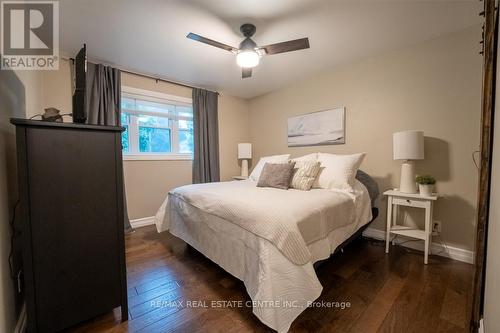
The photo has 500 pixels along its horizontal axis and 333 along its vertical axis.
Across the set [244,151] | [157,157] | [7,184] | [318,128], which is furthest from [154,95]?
[318,128]

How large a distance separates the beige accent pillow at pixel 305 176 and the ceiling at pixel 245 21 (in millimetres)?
1354

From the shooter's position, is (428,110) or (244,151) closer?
(428,110)

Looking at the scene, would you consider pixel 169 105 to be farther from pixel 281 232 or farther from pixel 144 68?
pixel 281 232

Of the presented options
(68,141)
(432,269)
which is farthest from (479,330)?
(68,141)

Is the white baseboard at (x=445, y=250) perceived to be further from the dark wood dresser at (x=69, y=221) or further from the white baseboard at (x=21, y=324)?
the white baseboard at (x=21, y=324)

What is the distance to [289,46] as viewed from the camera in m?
1.89

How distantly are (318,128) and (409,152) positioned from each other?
4.21 feet

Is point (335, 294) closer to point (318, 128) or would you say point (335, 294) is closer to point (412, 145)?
point (412, 145)

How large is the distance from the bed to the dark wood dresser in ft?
2.26

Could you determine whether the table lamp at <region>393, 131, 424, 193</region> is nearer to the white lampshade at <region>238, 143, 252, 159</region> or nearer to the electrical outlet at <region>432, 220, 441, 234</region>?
the electrical outlet at <region>432, 220, 441, 234</region>

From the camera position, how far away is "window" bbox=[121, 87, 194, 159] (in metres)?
3.12

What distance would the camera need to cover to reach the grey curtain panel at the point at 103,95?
106 inches

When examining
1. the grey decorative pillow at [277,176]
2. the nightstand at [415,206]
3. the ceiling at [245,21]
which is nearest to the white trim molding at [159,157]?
the ceiling at [245,21]

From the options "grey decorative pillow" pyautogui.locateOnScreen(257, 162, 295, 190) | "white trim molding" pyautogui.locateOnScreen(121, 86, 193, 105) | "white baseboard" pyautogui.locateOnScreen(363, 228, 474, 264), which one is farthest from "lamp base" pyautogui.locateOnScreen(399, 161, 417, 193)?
"white trim molding" pyautogui.locateOnScreen(121, 86, 193, 105)
